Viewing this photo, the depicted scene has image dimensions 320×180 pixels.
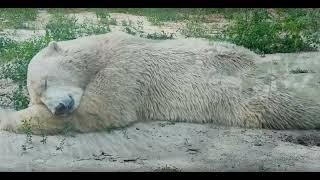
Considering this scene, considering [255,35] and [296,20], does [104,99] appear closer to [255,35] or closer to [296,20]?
[255,35]

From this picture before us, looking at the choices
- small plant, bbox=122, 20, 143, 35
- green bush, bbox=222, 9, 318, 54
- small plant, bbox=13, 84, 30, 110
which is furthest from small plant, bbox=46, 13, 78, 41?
green bush, bbox=222, 9, 318, 54

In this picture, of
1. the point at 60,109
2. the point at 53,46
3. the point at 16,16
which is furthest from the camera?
the point at 16,16

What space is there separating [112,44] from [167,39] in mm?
451

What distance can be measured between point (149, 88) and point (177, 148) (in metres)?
0.50

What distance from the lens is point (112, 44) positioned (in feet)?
14.1

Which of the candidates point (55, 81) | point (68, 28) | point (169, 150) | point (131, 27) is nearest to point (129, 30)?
point (131, 27)

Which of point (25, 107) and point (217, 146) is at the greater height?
point (25, 107)

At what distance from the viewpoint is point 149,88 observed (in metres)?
4.25

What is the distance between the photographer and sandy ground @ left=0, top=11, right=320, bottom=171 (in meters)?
4.20

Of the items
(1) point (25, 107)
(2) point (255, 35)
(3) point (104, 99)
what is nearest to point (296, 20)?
(2) point (255, 35)

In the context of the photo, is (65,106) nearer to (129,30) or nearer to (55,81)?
(55,81)
